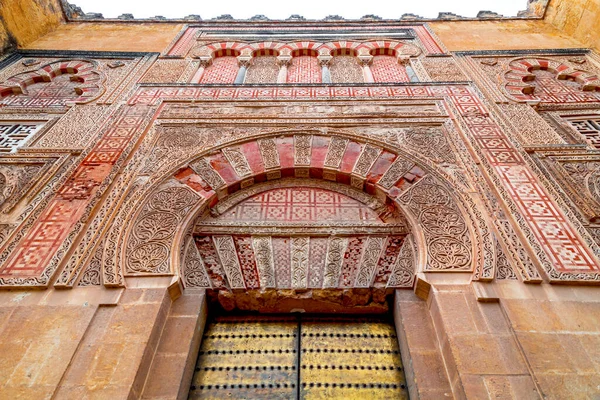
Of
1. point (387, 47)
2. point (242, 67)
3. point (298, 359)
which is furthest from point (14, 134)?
point (387, 47)

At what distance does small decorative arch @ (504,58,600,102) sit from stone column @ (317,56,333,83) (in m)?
1.97

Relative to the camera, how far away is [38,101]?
426 cm

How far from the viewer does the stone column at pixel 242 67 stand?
15.7ft

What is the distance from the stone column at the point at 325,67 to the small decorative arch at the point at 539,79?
6.47 ft

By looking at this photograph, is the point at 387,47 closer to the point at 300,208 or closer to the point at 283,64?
the point at 283,64

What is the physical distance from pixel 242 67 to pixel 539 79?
3.56m

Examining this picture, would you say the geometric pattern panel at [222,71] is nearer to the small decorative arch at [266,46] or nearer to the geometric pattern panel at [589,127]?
the small decorative arch at [266,46]

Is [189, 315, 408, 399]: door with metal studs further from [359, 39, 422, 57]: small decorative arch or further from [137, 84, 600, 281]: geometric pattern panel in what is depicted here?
[359, 39, 422, 57]: small decorative arch

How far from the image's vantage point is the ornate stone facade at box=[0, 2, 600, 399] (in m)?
2.08

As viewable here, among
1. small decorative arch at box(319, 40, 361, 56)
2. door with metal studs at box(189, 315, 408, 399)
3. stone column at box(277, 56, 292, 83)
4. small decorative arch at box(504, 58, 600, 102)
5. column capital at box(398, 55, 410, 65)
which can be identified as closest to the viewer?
door with metal studs at box(189, 315, 408, 399)

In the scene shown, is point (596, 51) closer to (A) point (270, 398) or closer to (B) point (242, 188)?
(B) point (242, 188)

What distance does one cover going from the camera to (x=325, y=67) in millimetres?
5062

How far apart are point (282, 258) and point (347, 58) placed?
3.62 m

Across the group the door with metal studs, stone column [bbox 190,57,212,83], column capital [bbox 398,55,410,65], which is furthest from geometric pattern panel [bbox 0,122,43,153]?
column capital [bbox 398,55,410,65]
